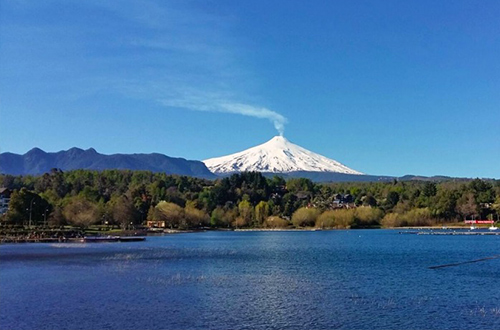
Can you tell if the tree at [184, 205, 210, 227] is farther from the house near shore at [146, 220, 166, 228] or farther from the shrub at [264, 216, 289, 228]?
the shrub at [264, 216, 289, 228]

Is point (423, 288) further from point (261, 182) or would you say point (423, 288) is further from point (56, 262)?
point (261, 182)

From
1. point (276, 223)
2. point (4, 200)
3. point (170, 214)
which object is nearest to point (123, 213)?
point (170, 214)

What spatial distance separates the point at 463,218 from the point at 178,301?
443 ft

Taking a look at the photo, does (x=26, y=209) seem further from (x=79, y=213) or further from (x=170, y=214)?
(x=170, y=214)

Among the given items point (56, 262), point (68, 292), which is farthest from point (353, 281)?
point (56, 262)

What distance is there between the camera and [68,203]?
108188 millimetres

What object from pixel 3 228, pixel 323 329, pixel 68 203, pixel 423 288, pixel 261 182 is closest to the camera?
pixel 323 329

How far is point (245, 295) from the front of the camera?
2919 centimetres

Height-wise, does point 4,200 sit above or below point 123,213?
above

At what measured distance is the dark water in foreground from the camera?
22.8m

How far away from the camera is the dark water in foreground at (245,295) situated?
2280cm

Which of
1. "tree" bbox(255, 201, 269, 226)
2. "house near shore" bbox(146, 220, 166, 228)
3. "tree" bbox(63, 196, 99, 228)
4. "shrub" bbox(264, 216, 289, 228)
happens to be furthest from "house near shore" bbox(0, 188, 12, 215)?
"shrub" bbox(264, 216, 289, 228)

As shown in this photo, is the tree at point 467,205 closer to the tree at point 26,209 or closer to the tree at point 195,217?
the tree at point 195,217

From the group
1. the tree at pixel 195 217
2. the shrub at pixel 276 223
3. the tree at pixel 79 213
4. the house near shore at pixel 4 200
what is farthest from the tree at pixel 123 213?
the shrub at pixel 276 223
